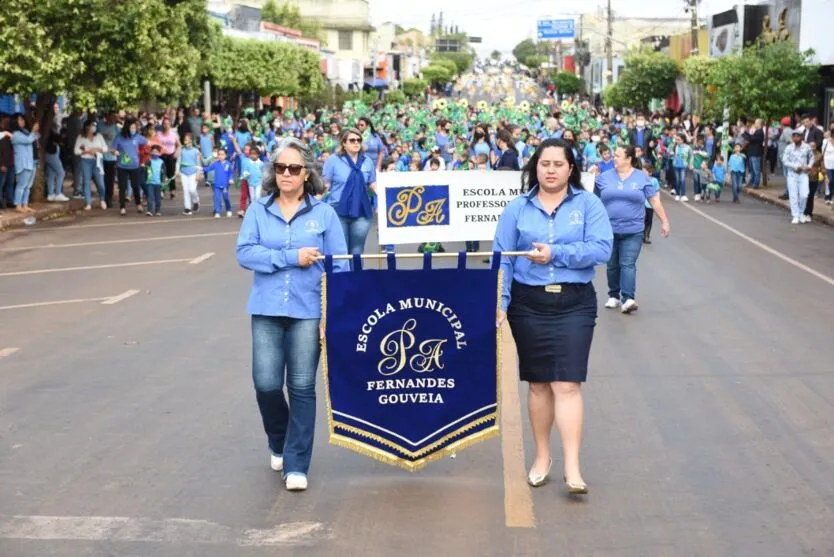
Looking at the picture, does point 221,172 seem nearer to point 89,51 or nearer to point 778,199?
point 89,51

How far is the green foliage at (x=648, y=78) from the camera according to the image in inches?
2522

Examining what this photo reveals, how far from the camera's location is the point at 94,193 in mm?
30750

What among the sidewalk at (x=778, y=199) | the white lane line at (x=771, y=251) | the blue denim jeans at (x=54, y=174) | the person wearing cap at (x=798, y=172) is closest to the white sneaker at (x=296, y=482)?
the white lane line at (x=771, y=251)

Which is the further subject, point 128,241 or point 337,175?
point 128,241

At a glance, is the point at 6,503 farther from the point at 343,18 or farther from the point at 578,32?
the point at 578,32

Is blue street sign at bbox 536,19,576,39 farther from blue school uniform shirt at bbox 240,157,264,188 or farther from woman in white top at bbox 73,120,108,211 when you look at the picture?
blue school uniform shirt at bbox 240,157,264,188

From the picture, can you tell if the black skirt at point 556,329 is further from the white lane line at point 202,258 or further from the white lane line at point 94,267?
the white lane line at point 202,258

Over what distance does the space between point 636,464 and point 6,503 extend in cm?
329

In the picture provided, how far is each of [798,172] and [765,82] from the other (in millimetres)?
10360

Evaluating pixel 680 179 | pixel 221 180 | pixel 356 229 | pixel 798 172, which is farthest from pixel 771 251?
pixel 680 179

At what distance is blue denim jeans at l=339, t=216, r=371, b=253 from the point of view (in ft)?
47.2

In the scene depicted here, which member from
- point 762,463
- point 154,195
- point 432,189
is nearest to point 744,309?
point 432,189

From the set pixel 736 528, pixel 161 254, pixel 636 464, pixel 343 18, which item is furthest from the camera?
pixel 343 18

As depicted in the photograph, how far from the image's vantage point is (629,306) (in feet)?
44.3
